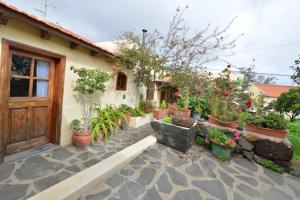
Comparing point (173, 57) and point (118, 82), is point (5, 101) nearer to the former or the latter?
point (118, 82)

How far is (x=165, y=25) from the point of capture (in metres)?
6.40

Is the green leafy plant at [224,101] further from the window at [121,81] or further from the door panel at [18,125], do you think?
the door panel at [18,125]

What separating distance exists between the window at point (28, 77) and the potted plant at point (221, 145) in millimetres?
4354

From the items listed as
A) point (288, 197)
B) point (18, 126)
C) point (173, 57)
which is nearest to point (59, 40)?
point (18, 126)

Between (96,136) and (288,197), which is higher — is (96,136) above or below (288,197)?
above

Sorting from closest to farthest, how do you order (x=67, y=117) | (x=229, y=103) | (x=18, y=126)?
(x=18, y=126)
(x=67, y=117)
(x=229, y=103)

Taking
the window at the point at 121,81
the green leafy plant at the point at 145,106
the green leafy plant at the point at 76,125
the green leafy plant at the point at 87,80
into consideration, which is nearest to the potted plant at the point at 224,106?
the green leafy plant at the point at 145,106

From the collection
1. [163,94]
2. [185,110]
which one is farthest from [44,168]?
[163,94]

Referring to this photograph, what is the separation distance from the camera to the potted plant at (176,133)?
418cm

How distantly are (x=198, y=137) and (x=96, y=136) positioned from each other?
9.85 feet

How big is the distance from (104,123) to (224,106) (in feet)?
13.0

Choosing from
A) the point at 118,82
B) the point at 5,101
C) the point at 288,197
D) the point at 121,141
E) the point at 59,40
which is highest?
the point at 59,40

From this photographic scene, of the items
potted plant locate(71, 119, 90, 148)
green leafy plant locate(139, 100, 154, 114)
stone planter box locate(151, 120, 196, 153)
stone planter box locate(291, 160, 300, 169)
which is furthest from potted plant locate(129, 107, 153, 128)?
stone planter box locate(291, 160, 300, 169)

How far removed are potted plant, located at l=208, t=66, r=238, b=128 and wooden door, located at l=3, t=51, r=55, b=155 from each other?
480 centimetres
